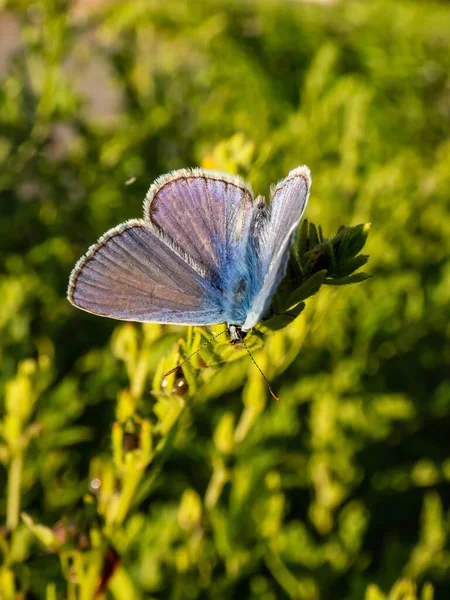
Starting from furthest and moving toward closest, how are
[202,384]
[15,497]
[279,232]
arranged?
[15,497]
[202,384]
[279,232]

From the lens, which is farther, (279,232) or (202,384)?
(202,384)

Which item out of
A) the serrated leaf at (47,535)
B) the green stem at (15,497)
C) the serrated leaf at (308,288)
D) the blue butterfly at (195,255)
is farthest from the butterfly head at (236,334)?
the green stem at (15,497)

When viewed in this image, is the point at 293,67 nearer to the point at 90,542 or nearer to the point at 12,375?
the point at 12,375

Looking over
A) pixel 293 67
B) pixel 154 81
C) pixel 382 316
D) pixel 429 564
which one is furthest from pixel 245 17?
A: pixel 429 564

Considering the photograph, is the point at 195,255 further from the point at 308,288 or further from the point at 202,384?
the point at 308,288

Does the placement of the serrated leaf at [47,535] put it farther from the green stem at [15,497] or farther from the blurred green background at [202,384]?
the green stem at [15,497]

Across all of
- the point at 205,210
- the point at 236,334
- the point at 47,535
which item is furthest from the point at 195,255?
the point at 47,535

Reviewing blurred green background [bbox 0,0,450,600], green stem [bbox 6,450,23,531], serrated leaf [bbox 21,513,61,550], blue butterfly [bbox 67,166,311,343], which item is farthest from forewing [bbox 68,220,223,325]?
green stem [bbox 6,450,23,531]
